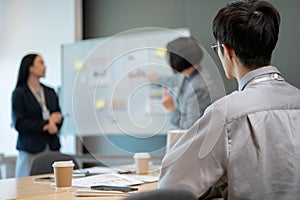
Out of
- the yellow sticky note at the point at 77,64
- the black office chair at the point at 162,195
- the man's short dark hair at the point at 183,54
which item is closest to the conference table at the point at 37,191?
the black office chair at the point at 162,195

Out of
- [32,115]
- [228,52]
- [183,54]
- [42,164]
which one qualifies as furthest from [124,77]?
[228,52]

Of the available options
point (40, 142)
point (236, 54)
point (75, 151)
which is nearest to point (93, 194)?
point (236, 54)

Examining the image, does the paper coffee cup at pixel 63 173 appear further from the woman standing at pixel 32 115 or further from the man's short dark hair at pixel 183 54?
the woman standing at pixel 32 115

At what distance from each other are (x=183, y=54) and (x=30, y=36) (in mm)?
2576

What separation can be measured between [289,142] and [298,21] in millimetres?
2281

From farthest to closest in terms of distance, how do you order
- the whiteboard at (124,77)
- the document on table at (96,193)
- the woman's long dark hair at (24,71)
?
1. the woman's long dark hair at (24,71)
2. the whiteboard at (124,77)
3. the document on table at (96,193)

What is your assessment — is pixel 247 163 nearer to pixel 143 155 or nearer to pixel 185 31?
pixel 143 155

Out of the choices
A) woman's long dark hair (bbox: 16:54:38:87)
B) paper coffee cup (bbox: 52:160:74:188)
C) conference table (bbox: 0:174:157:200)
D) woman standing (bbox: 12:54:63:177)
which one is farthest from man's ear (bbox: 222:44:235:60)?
woman's long dark hair (bbox: 16:54:38:87)

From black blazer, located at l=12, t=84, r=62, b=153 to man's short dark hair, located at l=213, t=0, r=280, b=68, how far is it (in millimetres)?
2423

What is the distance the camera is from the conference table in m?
1.55

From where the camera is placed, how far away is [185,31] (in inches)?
156

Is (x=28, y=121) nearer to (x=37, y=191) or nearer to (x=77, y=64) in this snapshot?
(x=77, y=64)

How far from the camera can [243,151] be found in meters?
1.27

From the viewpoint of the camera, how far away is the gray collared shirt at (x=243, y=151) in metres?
1.27
